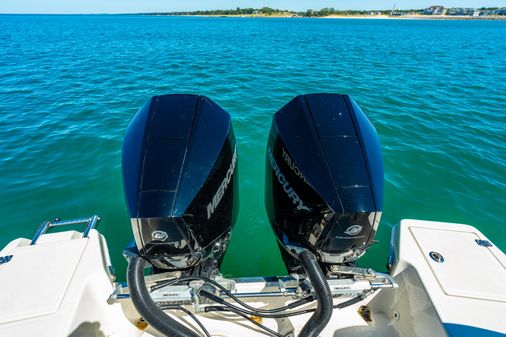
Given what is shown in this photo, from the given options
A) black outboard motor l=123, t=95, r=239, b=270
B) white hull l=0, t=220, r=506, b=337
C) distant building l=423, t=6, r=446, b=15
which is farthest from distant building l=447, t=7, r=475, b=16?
black outboard motor l=123, t=95, r=239, b=270

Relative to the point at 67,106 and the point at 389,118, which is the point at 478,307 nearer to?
the point at 389,118

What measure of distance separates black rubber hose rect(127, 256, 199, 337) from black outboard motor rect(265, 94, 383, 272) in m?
0.75

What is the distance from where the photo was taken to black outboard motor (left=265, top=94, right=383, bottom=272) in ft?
4.98

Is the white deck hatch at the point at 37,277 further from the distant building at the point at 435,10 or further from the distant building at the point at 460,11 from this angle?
the distant building at the point at 435,10

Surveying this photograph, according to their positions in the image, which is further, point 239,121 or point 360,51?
point 360,51

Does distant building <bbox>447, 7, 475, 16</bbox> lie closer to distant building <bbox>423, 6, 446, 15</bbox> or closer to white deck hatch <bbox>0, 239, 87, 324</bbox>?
distant building <bbox>423, 6, 446, 15</bbox>

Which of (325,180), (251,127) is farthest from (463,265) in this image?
(251,127)

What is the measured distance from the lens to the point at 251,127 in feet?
18.6

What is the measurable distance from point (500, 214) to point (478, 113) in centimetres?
431

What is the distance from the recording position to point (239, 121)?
593 cm

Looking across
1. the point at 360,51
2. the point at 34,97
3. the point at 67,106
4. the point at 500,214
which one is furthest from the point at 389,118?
the point at 360,51

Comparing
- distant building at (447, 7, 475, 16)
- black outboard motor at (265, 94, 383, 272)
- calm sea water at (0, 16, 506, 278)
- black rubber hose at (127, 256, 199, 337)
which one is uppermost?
distant building at (447, 7, 475, 16)

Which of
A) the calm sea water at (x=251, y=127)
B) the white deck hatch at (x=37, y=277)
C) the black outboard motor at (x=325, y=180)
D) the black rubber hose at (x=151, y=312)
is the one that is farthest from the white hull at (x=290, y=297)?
the calm sea water at (x=251, y=127)

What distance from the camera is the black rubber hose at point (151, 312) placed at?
1127 millimetres
